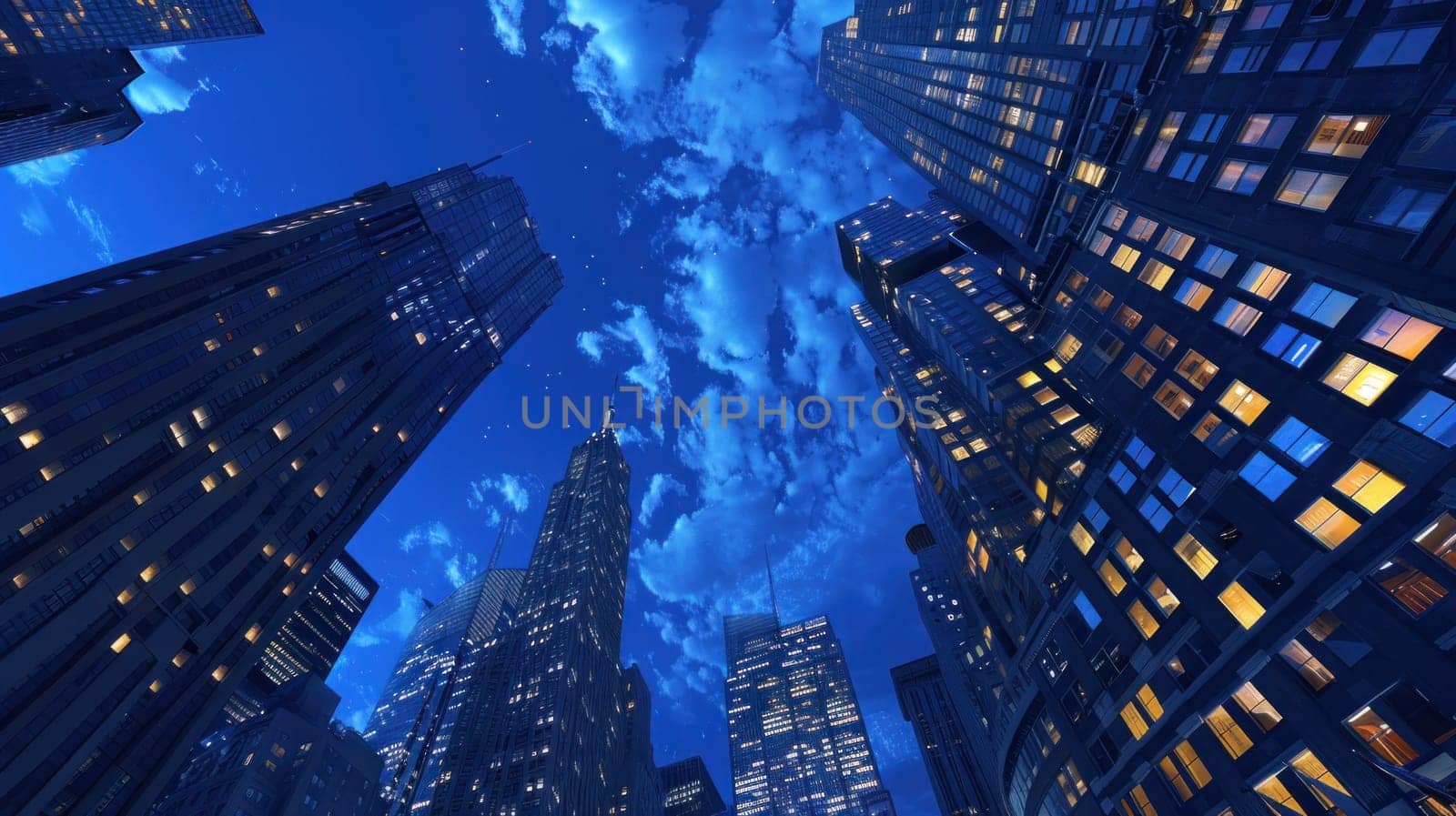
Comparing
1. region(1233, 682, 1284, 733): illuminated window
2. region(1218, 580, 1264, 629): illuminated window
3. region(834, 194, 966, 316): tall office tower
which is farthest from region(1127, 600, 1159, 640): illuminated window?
region(834, 194, 966, 316): tall office tower

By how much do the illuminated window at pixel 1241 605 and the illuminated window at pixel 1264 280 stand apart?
57.2 feet

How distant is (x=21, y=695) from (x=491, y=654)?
4138 inches

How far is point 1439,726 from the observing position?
71.8 feet

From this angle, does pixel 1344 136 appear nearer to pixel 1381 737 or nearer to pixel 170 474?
pixel 1381 737

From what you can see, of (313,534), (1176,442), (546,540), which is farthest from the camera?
(546,540)

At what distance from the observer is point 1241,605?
31656mm

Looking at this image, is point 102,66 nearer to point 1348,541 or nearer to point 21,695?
point 21,695

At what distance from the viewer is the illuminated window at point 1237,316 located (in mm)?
33344

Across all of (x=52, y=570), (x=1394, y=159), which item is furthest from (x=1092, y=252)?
(x=52, y=570)

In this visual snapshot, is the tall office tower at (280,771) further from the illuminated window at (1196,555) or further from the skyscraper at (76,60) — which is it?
the illuminated window at (1196,555)

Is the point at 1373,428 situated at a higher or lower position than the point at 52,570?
lower

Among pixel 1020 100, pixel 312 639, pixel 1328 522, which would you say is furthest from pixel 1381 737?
pixel 312 639

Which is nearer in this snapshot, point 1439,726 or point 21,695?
point 1439,726

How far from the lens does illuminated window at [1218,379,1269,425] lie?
1270 inches
